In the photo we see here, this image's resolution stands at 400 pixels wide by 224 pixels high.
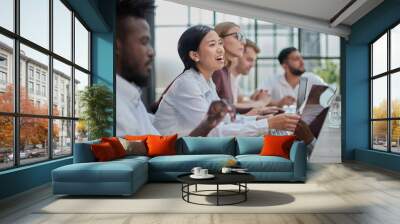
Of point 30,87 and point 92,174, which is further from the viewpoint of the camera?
point 30,87

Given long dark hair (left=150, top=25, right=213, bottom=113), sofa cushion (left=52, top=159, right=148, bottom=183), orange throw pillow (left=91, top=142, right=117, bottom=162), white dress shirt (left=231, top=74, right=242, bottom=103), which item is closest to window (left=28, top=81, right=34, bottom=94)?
orange throw pillow (left=91, top=142, right=117, bottom=162)

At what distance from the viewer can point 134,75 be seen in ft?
30.6

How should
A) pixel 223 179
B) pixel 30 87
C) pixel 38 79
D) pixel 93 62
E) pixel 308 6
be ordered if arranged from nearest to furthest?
pixel 223 179
pixel 30 87
pixel 38 79
pixel 308 6
pixel 93 62

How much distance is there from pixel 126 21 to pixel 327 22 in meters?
4.74

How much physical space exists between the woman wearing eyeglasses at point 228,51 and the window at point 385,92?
10.4 feet

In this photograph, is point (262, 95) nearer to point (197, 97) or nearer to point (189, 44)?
point (197, 97)

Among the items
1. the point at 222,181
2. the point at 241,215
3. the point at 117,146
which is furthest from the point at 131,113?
the point at 241,215

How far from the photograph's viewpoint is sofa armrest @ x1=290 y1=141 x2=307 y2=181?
6.23 metres

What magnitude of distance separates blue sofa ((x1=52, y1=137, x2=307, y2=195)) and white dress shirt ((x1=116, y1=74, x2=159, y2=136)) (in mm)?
2194

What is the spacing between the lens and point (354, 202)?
15.7ft

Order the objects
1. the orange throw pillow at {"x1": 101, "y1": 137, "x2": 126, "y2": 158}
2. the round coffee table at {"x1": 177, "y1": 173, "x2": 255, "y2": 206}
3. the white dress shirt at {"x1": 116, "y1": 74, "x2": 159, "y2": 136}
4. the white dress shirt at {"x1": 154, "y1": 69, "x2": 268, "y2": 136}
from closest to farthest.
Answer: the round coffee table at {"x1": 177, "y1": 173, "x2": 255, "y2": 206}
the orange throw pillow at {"x1": 101, "y1": 137, "x2": 126, "y2": 158}
the white dress shirt at {"x1": 116, "y1": 74, "x2": 159, "y2": 136}
the white dress shirt at {"x1": 154, "y1": 69, "x2": 268, "y2": 136}

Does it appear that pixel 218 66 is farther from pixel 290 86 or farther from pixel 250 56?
pixel 290 86

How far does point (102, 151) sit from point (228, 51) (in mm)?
4657

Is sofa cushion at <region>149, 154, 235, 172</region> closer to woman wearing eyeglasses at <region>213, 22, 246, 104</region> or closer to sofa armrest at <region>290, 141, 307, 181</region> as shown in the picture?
sofa armrest at <region>290, 141, 307, 181</region>
